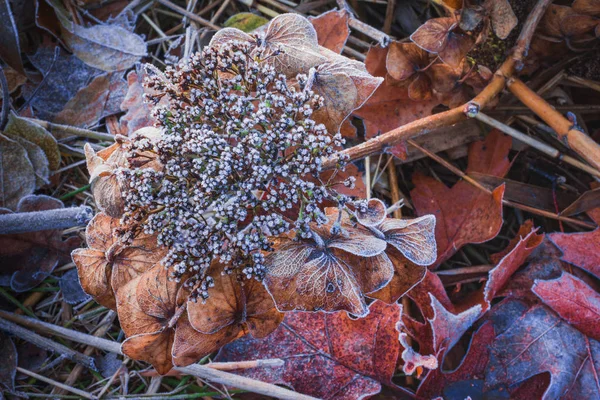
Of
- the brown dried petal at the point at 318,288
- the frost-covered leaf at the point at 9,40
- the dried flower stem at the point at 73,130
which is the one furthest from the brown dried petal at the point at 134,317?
the frost-covered leaf at the point at 9,40

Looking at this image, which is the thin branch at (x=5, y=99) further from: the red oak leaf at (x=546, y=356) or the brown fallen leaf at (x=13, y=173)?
the red oak leaf at (x=546, y=356)

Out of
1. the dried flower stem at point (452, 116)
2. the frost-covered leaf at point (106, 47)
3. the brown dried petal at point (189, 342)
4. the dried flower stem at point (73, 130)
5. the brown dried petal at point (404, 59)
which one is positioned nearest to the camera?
the brown dried petal at point (189, 342)

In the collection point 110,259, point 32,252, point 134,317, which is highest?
point 110,259

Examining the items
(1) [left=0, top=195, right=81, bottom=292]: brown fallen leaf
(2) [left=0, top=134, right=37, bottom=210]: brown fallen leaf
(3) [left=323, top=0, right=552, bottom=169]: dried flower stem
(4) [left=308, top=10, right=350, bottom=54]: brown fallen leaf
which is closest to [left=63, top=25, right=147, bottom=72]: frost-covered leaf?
(2) [left=0, top=134, right=37, bottom=210]: brown fallen leaf

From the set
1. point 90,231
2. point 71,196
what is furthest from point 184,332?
point 71,196

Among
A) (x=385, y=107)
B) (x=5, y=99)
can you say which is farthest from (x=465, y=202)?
(x=5, y=99)

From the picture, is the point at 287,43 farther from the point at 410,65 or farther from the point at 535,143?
the point at 535,143

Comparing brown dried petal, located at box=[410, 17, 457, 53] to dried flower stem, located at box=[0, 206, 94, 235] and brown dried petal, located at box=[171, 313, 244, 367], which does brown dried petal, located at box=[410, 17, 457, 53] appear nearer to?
brown dried petal, located at box=[171, 313, 244, 367]
